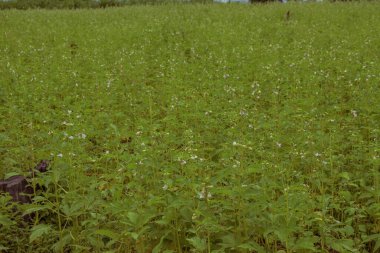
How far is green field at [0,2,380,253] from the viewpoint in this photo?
4133mm

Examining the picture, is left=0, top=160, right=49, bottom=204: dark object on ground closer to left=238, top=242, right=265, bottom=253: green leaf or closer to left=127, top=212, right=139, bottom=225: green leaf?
left=127, top=212, right=139, bottom=225: green leaf

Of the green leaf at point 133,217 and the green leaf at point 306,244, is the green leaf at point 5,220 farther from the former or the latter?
the green leaf at point 306,244

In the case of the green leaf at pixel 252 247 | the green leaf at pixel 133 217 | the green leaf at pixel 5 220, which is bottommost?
the green leaf at pixel 5 220

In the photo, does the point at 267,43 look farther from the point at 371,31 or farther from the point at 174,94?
the point at 174,94

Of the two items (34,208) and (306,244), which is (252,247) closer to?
(306,244)

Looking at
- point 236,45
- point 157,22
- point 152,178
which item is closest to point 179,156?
point 152,178

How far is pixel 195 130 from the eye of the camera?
680 cm

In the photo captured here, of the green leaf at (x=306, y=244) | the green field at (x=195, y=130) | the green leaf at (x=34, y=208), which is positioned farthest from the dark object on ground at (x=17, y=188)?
the green leaf at (x=306, y=244)

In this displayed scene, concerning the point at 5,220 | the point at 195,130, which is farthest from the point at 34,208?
the point at 195,130

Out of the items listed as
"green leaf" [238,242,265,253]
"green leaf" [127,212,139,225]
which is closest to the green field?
"green leaf" [127,212,139,225]

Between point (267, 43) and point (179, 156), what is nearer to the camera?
point (179, 156)

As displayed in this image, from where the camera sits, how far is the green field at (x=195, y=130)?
413 cm

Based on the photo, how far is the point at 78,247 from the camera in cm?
422

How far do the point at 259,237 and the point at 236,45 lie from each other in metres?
9.34
